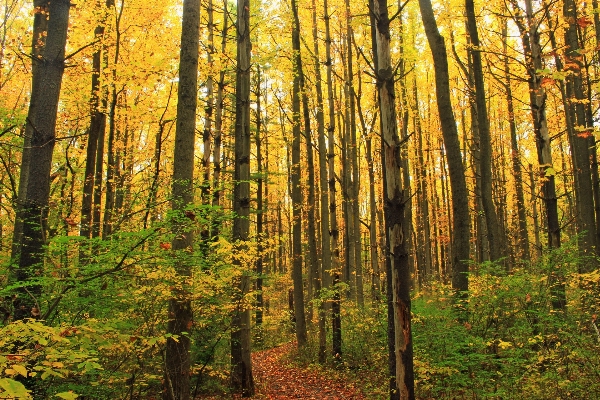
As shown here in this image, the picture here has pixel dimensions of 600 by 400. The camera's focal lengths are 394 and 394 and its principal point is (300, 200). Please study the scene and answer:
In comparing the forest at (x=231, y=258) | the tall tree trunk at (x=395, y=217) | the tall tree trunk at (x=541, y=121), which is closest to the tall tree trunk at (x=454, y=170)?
the forest at (x=231, y=258)

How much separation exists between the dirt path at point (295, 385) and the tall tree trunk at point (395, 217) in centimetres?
391

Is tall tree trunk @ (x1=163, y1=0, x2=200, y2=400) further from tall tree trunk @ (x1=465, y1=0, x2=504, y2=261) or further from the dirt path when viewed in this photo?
tall tree trunk @ (x1=465, y1=0, x2=504, y2=261)

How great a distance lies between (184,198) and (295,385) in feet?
21.6

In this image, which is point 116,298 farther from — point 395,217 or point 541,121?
point 541,121

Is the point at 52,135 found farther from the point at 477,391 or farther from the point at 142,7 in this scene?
the point at 142,7

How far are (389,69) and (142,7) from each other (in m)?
10.5

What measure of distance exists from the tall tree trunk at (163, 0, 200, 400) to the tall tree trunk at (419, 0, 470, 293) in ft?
17.5

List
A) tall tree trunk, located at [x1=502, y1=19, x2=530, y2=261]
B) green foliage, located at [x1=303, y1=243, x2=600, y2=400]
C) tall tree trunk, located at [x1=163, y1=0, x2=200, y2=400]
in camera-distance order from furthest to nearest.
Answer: tall tree trunk, located at [x1=502, y1=19, x2=530, y2=261], tall tree trunk, located at [x1=163, y1=0, x2=200, y2=400], green foliage, located at [x1=303, y1=243, x2=600, y2=400]

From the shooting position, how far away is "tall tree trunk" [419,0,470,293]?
26.8ft

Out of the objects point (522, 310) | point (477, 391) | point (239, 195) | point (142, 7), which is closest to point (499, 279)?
point (522, 310)

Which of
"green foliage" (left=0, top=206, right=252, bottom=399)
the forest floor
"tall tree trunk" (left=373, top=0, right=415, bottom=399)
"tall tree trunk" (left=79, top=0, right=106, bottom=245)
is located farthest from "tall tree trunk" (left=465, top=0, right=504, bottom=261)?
"tall tree trunk" (left=79, top=0, right=106, bottom=245)

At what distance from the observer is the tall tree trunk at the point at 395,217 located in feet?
15.9

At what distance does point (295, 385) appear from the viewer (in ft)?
33.6

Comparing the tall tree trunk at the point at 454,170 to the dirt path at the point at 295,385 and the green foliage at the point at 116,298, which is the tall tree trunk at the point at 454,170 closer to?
the dirt path at the point at 295,385
